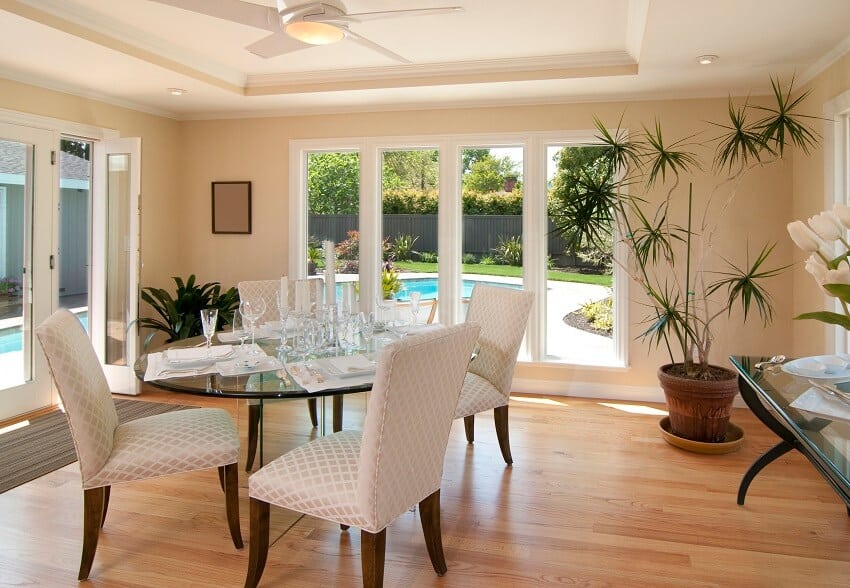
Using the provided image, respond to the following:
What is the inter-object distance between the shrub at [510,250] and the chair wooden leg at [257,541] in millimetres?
3413

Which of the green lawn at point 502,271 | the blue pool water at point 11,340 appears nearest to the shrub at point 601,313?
the green lawn at point 502,271

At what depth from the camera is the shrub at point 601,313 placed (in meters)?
5.07

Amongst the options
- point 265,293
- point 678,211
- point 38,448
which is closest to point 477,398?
point 265,293

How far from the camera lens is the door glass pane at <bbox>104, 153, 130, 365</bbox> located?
4977 mm

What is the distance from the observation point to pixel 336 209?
5590 mm

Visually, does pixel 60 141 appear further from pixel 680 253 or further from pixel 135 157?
pixel 680 253

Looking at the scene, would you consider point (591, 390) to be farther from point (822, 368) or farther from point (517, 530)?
point (822, 368)

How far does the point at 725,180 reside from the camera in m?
4.67

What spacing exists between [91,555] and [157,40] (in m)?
3.14

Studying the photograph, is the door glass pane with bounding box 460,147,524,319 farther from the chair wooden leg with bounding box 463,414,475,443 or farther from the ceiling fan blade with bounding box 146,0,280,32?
the ceiling fan blade with bounding box 146,0,280,32

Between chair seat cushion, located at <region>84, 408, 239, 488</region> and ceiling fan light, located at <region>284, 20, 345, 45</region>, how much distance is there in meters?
1.73

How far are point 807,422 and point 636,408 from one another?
2978 millimetres

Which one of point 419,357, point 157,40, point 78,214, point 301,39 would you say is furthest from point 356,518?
point 78,214

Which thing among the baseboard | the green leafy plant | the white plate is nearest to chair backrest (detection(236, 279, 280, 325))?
the green leafy plant
